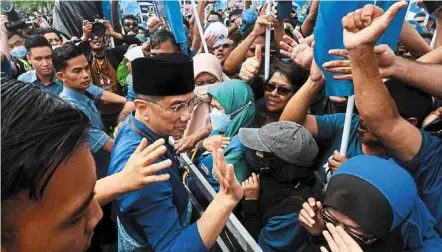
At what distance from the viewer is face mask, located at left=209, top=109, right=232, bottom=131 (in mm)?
2809

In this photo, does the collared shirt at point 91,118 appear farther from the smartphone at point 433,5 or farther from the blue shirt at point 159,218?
the smartphone at point 433,5

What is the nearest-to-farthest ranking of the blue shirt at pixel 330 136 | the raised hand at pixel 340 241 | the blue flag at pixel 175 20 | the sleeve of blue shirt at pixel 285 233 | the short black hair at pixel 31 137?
the short black hair at pixel 31 137 → the raised hand at pixel 340 241 → the sleeve of blue shirt at pixel 285 233 → the blue shirt at pixel 330 136 → the blue flag at pixel 175 20

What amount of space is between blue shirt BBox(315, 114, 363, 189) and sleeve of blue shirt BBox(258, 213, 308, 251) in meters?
0.53

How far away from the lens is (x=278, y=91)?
279 centimetres

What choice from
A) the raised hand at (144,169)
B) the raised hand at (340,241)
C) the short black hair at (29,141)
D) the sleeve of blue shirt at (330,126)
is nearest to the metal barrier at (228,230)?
the raised hand at (340,241)

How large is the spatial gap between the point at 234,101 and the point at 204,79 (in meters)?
0.60

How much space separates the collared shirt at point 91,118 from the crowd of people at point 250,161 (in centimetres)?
2

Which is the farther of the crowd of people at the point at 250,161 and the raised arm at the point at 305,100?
the raised arm at the point at 305,100

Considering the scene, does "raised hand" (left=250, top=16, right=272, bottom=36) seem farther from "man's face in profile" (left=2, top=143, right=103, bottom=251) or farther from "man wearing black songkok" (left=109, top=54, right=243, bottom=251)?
"man's face in profile" (left=2, top=143, right=103, bottom=251)

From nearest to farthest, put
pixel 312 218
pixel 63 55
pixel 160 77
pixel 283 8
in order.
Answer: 1. pixel 312 218
2. pixel 160 77
3. pixel 63 55
4. pixel 283 8

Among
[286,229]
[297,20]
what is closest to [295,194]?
[286,229]

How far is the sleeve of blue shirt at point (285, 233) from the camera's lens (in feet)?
6.04

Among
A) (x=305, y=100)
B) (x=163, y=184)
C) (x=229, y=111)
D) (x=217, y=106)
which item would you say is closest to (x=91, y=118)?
(x=217, y=106)

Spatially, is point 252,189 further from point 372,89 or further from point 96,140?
point 96,140
